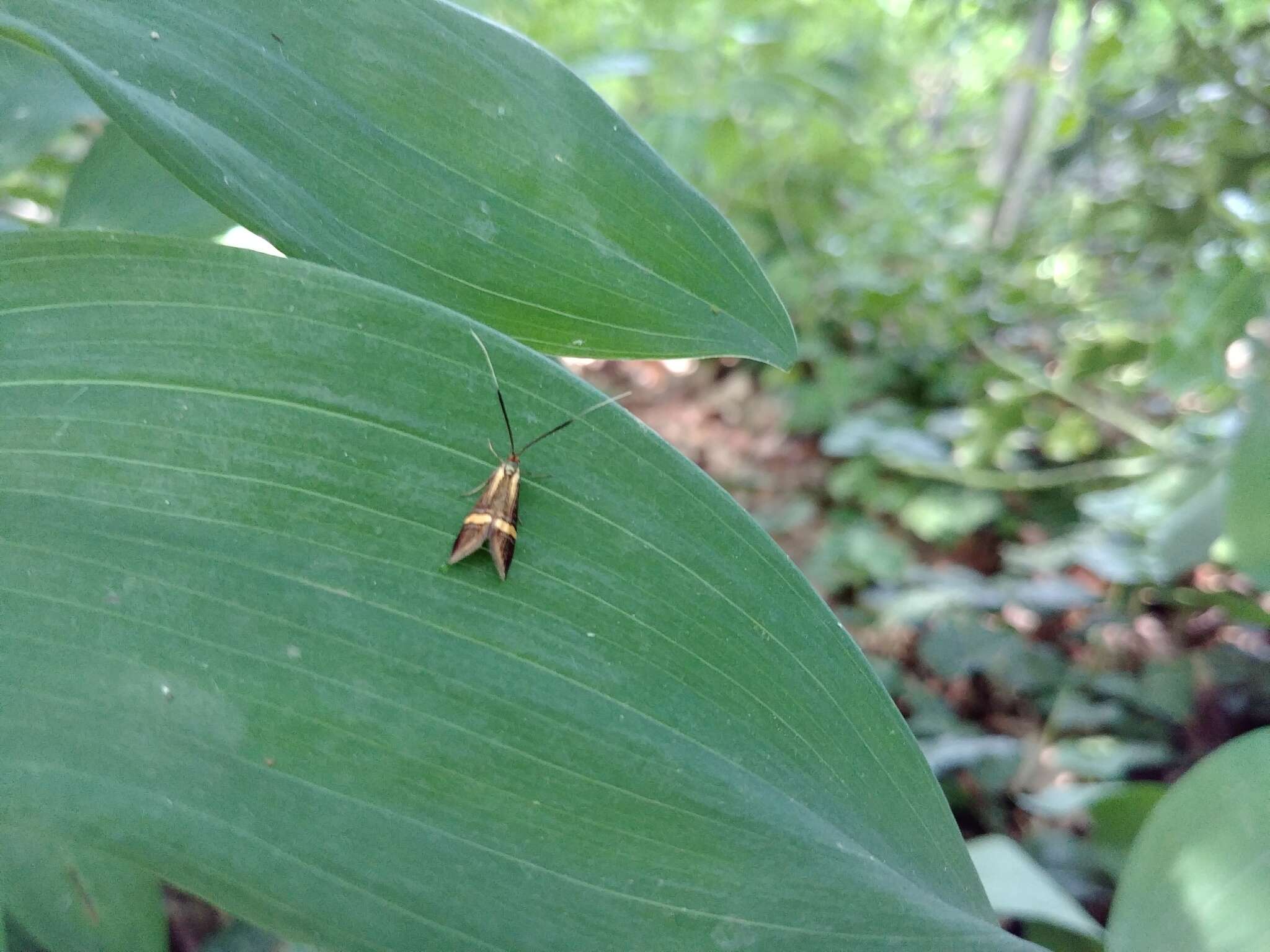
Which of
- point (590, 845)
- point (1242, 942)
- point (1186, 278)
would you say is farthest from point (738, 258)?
point (1186, 278)

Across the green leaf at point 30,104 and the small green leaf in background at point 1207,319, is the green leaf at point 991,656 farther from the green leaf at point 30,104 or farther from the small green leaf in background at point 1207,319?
the green leaf at point 30,104

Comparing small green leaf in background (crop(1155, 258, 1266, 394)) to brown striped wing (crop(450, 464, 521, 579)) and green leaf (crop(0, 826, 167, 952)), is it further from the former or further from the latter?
green leaf (crop(0, 826, 167, 952))

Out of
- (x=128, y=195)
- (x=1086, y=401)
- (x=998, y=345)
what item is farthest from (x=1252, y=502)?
(x=998, y=345)

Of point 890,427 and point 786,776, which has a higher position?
point 890,427

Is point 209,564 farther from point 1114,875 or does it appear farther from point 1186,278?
point 1186,278

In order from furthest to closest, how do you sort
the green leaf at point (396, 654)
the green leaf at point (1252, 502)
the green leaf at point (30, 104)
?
the green leaf at point (1252, 502) → the green leaf at point (30, 104) → the green leaf at point (396, 654)

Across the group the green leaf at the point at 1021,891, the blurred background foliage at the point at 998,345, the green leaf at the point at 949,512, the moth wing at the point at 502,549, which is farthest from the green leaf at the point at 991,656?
the moth wing at the point at 502,549

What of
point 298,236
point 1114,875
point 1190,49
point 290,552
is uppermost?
point 1190,49

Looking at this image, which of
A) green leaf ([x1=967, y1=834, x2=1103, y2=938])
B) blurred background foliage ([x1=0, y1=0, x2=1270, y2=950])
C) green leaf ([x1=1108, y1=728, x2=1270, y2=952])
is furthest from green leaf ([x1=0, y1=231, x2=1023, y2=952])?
green leaf ([x1=967, y1=834, x2=1103, y2=938])
